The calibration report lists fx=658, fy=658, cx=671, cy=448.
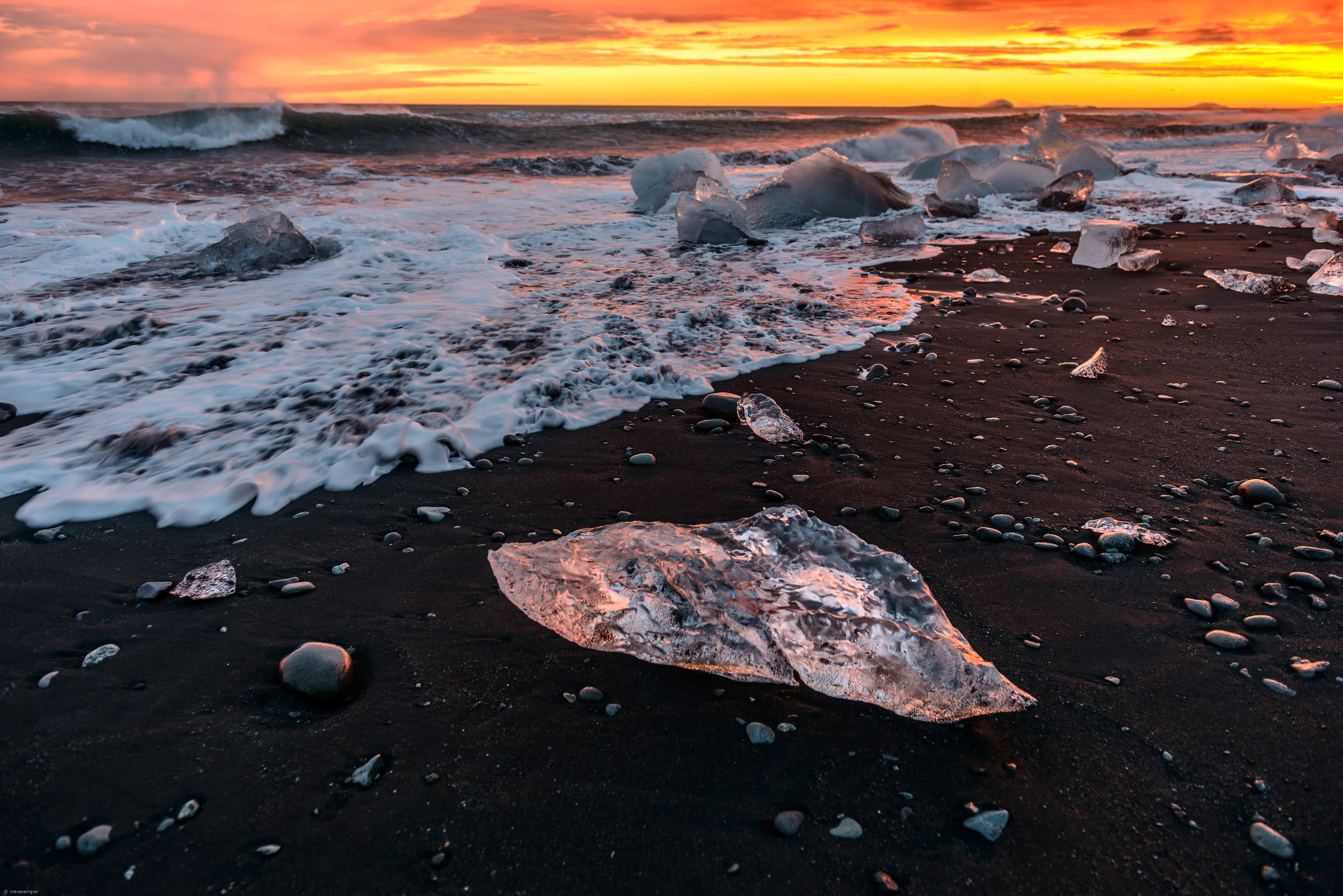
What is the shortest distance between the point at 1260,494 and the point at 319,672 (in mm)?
2886

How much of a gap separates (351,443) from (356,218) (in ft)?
19.5

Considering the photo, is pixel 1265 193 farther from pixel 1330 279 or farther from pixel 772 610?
pixel 772 610

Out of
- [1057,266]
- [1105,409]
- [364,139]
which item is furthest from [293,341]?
[364,139]

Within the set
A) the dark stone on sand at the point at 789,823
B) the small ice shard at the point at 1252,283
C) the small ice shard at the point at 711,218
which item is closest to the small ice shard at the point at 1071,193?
the small ice shard at the point at 1252,283

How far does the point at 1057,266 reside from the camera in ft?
18.9

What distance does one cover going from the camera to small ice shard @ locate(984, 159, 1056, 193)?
9.73m

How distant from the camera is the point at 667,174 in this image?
8914 mm

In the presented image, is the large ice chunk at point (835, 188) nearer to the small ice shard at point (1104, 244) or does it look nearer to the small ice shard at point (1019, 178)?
the small ice shard at point (1019, 178)

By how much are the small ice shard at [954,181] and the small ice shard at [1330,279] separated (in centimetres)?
506

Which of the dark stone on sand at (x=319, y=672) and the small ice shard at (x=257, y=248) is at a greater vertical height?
the small ice shard at (x=257, y=248)

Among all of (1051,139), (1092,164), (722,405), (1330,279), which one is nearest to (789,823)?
(722,405)

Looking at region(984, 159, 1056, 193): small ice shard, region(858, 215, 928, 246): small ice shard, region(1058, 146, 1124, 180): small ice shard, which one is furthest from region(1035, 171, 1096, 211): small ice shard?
region(858, 215, 928, 246): small ice shard

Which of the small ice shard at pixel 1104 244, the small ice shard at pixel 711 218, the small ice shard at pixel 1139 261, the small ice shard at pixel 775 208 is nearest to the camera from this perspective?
the small ice shard at pixel 1139 261

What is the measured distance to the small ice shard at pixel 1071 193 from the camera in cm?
862
